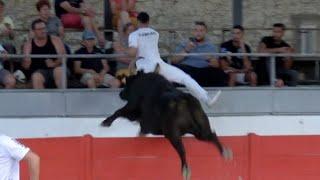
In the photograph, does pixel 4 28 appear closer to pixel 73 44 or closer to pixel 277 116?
pixel 73 44

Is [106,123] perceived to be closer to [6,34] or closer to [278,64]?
[6,34]

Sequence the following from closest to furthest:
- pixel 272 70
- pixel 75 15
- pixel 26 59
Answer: pixel 26 59, pixel 272 70, pixel 75 15

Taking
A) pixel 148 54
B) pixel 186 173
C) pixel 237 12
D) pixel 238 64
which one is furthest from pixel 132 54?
pixel 237 12

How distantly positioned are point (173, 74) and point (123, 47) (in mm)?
1421

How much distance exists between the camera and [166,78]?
1179 centimetres

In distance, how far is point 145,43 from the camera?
39.3 ft

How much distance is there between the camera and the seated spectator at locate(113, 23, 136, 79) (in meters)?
12.9

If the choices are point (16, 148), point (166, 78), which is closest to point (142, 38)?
point (166, 78)

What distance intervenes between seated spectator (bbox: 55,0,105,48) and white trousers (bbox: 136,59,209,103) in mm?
1839

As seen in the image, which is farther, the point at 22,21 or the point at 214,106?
the point at 22,21

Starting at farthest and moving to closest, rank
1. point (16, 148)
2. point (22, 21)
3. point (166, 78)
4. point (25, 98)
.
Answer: point (22, 21) < point (25, 98) < point (166, 78) < point (16, 148)

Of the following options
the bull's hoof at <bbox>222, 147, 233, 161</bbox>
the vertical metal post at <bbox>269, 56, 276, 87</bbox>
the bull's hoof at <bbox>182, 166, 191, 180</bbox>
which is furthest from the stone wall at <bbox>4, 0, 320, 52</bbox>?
the bull's hoof at <bbox>182, 166, 191, 180</bbox>

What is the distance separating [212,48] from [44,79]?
2498 millimetres

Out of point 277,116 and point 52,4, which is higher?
point 52,4
